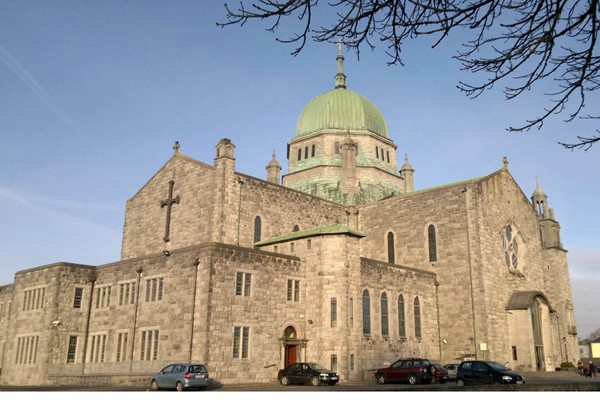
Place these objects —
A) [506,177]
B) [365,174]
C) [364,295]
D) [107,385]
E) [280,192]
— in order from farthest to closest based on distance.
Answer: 1. [365,174]
2. [506,177]
3. [280,192]
4. [364,295]
5. [107,385]

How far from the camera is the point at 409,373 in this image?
91.0 ft

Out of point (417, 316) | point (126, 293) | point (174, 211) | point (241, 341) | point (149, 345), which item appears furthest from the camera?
point (417, 316)

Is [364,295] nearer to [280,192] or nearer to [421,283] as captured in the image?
[421,283]

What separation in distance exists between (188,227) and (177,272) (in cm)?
710

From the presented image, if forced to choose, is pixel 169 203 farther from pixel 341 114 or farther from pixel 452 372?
pixel 341 114

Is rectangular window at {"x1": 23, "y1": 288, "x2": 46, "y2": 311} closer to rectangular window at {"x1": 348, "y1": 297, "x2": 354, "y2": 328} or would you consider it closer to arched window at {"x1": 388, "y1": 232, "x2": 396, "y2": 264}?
rectangular window at {"x1": 348, "y1": 297, "x2": 354, "y2": 328}

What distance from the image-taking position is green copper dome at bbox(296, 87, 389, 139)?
52500 millimetres

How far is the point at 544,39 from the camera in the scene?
808 centimetres

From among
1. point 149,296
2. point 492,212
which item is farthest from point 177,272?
point 492,212

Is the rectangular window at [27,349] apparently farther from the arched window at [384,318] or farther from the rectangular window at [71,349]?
the arched window at [384,318]

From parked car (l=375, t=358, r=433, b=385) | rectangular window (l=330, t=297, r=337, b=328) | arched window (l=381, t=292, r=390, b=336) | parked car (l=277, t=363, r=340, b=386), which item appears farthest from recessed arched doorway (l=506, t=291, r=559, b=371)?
parked car (l=277, t=363, r=340, b=386)

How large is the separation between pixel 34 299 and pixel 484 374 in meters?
26.1

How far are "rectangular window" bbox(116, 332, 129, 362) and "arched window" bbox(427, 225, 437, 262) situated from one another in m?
20.7

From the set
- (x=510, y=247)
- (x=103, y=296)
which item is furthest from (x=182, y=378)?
(x=510, y=247)
